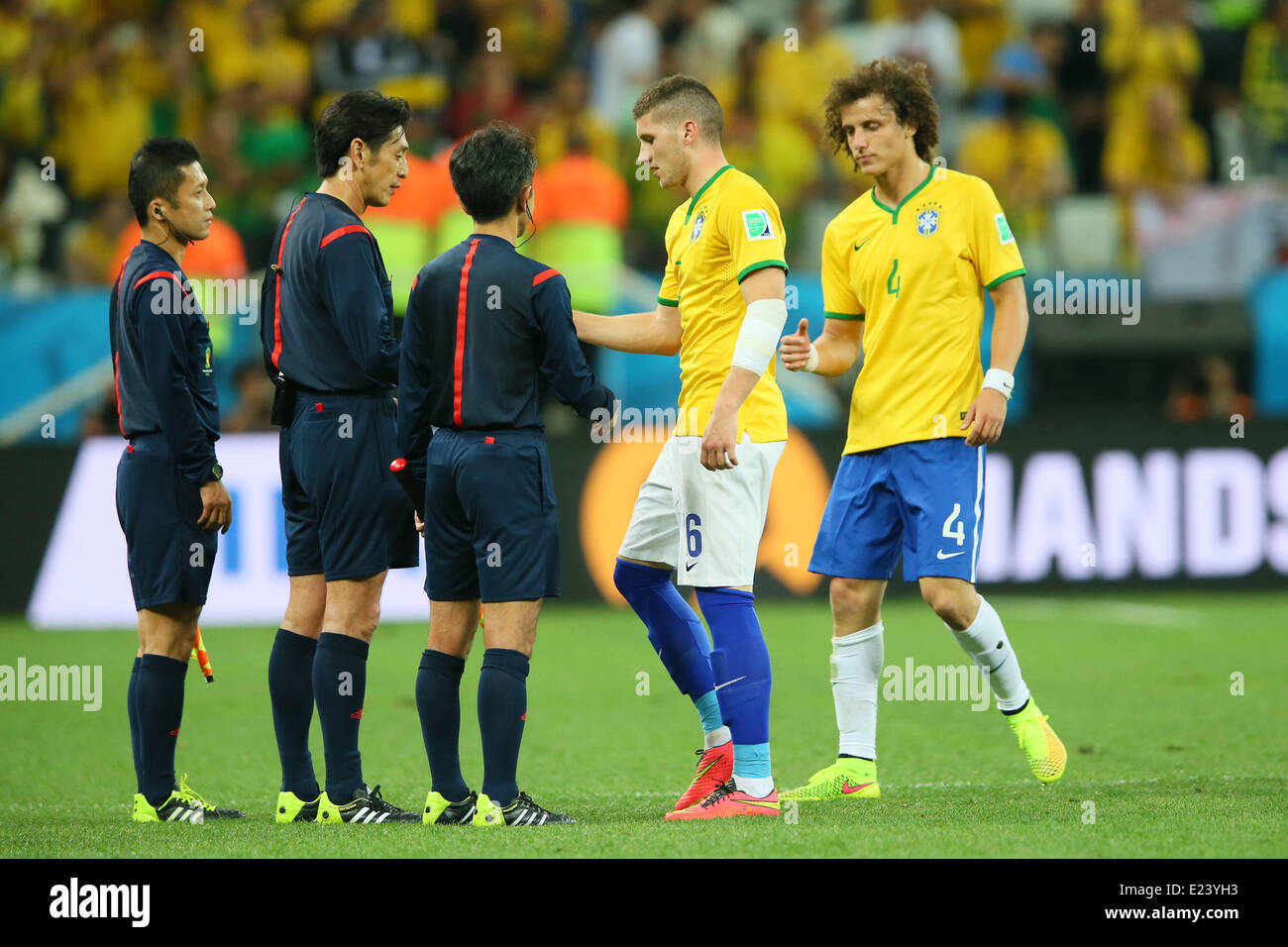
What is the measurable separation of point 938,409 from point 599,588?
6.49 m

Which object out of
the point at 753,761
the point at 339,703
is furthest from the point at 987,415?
→ the point at 339,703

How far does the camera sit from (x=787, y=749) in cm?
691

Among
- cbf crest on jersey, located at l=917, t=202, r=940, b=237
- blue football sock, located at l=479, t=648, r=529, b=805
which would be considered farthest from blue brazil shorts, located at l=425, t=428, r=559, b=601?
cbf crest on jersey, located at l=917, t=202, r=940, b=237

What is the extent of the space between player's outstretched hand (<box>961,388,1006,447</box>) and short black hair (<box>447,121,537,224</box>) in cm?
166

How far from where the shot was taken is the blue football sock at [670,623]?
568cm

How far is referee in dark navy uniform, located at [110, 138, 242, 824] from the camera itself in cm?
545

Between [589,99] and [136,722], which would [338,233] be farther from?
[589,99]

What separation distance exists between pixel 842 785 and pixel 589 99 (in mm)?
10699

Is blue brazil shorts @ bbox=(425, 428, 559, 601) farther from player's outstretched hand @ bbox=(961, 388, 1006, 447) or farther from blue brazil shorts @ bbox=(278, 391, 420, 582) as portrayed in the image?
player's outstretched hand @ bbox=(961, 388, 1006, 447)

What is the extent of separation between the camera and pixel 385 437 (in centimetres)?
539

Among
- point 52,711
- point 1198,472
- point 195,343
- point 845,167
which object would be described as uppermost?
point 845,167

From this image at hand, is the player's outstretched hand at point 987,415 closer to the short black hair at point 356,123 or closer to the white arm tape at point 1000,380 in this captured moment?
the white arm tape at point 1000,380

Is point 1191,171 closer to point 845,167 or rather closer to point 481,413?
point 845,167
